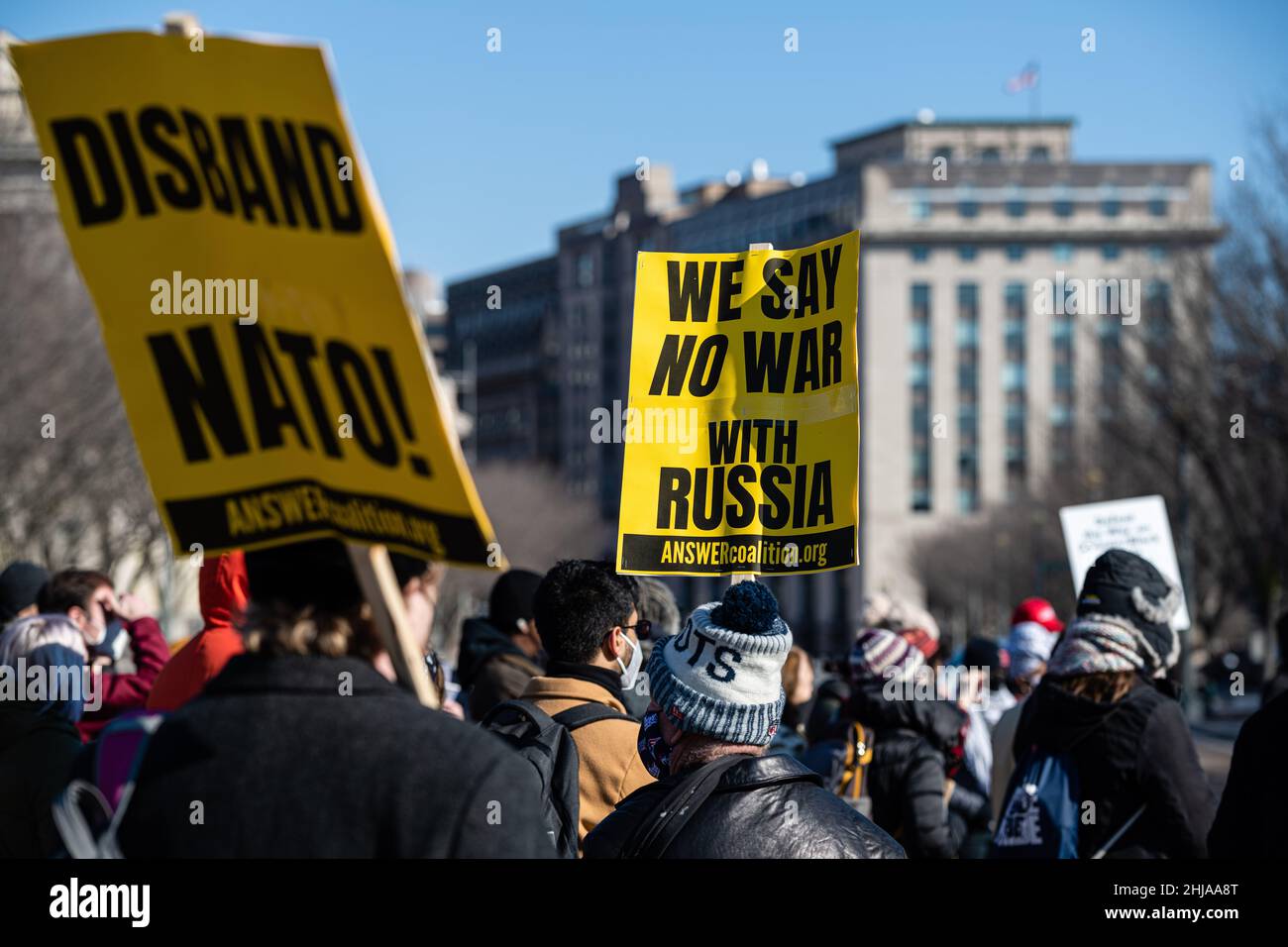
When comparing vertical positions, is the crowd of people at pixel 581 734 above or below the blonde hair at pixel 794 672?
above

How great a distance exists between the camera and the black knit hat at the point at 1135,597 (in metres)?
5.53

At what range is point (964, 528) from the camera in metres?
104

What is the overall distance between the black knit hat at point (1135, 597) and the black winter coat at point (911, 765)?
1.26 metres

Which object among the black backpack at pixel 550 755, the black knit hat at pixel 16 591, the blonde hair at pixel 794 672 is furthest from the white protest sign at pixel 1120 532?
the black backpack at pixel 550 755

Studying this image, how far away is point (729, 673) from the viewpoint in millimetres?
3965

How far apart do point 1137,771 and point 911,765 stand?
4.94 feet

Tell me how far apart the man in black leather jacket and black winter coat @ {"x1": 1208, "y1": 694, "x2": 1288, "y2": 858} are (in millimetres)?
1083

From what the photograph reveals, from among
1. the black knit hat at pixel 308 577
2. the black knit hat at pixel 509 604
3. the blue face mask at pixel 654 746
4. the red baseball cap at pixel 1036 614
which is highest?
the black knit hat at pixel 308 577

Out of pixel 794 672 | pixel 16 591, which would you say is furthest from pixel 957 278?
pixel 16 591

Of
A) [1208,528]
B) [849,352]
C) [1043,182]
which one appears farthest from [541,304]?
[849,352]

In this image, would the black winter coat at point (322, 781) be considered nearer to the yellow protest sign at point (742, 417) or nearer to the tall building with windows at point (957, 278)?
the yellow protest sign at point (742, 417)

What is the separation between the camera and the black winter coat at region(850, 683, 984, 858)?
21.9ft

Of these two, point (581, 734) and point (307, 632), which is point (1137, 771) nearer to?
point (581, 734)
